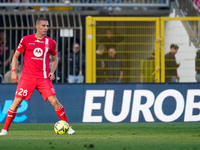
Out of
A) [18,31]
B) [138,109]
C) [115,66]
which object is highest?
[18,31]

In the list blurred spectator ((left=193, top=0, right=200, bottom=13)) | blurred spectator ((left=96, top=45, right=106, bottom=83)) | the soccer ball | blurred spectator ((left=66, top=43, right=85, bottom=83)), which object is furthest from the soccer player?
blurred spectator ((left=193, top=0, right=200, bottom=13))

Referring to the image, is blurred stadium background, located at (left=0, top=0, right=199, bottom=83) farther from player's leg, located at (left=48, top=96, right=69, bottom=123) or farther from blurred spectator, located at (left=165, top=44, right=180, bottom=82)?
player's leg, located at (left=48, top=96, right=69, bottom=123)

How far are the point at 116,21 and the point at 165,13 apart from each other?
11.0ft

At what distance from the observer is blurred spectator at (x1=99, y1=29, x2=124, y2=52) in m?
15.7

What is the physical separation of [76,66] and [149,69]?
214cm

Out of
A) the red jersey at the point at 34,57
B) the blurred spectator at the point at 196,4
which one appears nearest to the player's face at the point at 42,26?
the red jersey at the point at 34,57

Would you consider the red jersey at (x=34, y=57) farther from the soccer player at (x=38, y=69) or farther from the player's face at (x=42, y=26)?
the player's face at (x=42, y=26)

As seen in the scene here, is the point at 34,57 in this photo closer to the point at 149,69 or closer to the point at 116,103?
the point at 116,103

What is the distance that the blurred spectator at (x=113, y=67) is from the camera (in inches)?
617

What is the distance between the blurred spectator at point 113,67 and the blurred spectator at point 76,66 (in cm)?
94

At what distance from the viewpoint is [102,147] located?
758cm

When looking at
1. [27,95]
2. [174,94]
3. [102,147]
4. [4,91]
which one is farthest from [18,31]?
[102,147]

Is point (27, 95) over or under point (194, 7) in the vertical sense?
under

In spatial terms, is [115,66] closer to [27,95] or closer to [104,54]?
[104,54]
